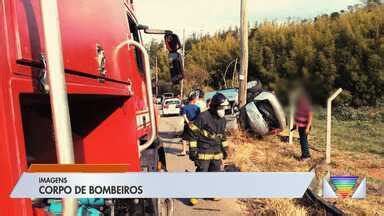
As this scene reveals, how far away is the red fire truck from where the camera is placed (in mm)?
1582

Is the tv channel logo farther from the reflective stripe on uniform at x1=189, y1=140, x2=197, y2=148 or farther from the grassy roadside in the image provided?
the reflective stripe on uniform at x1=189, y1=140, x2=197, y2=148

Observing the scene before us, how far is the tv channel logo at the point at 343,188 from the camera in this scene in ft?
20.1

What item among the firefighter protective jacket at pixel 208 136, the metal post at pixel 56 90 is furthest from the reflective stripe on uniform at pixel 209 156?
the metal post at pixel 56 90

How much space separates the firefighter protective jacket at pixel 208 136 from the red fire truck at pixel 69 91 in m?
2.68

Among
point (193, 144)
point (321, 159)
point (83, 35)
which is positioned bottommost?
point (321, 159)

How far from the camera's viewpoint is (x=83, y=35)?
239 cm

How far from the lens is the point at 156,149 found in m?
4.97

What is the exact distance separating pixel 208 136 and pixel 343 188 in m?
2.11

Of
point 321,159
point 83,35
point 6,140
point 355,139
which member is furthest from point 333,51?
point 355,139

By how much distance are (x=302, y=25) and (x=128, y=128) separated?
1344 mm

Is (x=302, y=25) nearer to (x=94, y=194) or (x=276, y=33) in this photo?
(x=276, y=33)

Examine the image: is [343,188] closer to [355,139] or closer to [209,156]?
[209,156]

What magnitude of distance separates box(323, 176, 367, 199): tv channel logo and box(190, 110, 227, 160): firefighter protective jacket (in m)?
1.83

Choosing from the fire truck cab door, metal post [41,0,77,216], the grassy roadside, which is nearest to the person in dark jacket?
the grassy roadside
